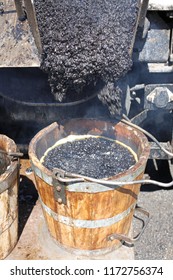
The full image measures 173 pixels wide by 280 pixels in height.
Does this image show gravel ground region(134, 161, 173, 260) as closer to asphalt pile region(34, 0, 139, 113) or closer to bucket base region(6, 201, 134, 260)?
bucket base region(6, 201, 134, 260)

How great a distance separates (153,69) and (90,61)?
690 mm

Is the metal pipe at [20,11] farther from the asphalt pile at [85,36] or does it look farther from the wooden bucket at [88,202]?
the wooden bucket at [88,202]

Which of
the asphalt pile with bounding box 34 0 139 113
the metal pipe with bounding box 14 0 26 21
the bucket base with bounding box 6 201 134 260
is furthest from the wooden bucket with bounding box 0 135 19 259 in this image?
the metal pipe with bounding box 14 0 26 21

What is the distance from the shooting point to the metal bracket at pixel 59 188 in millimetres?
2661

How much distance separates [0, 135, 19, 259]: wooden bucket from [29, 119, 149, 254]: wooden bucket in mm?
165

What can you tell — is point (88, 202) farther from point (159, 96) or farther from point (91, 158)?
point (159, 96)

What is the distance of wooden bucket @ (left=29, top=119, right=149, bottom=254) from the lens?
107 inches

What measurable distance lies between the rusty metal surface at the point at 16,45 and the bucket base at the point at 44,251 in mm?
1416

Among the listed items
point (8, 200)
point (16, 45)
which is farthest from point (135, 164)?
point (16, 45)

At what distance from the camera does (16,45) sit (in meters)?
2.94

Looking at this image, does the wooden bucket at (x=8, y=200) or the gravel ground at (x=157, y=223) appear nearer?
the wooden bucket at (x=8, y=200)

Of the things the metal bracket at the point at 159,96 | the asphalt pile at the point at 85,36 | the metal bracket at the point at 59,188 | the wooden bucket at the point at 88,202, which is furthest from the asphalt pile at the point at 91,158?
the asphalt pile at the point at 85,36

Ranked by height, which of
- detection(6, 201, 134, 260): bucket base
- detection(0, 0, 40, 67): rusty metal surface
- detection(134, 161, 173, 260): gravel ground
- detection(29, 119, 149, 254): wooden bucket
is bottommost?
detection(134, 161, 173, 260): gravel ground

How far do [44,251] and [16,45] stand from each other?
1.63 metres
